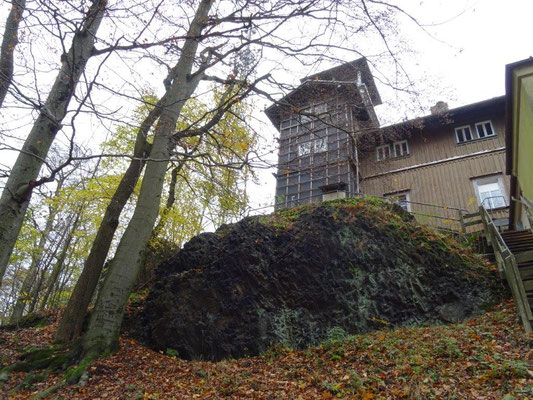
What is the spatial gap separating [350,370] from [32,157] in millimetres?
5512

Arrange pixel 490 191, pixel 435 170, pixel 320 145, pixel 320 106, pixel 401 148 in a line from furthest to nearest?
pixel 401 148
pixel 435 170
pixel 490 191
pixel 320 145
pixel 320 106

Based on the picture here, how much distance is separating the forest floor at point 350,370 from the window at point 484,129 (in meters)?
11.5

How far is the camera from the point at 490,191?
14891mm

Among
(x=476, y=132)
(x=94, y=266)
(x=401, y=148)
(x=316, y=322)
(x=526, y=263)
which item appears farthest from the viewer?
(x=401, y=148)

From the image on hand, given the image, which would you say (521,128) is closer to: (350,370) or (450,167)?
(350,370)

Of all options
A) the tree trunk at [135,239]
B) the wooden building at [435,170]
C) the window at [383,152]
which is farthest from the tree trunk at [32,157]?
the window at [383,152]

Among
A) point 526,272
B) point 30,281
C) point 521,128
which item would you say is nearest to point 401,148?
point 521,128

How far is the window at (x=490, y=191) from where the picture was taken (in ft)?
47.8

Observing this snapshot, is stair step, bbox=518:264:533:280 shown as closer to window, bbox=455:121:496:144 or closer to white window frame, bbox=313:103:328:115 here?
white window frame, bbox=313:103:328:115

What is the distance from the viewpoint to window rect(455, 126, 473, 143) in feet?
53.7

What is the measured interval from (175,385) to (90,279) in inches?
133

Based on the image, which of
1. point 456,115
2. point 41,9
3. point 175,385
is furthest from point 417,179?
point 41,9

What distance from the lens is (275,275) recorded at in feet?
27.9

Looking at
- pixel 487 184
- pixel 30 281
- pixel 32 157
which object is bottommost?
pixel 30 281
